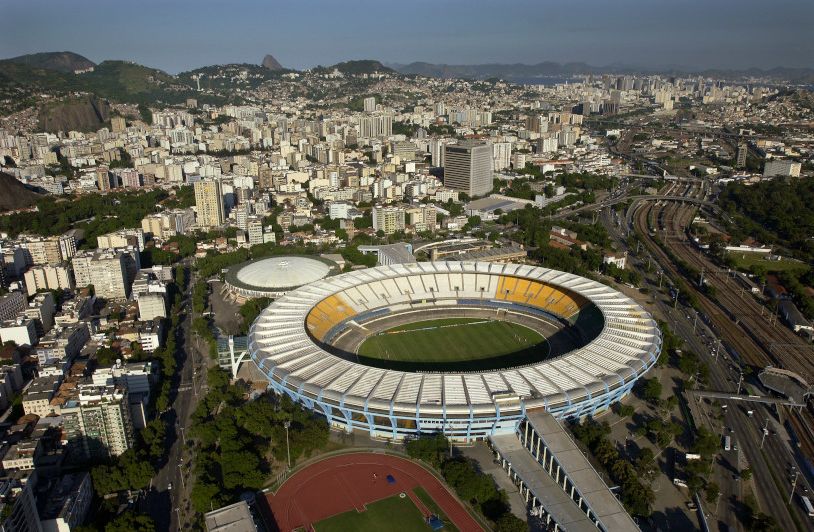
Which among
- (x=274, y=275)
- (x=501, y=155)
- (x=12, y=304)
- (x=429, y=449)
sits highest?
(x=501, y=155)

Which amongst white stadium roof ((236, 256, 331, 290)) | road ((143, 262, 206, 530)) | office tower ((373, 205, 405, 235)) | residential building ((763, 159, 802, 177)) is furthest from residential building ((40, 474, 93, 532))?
residential building ((763, 159, 802, 177))

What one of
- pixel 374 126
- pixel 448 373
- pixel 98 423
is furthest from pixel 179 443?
pixel 374 126

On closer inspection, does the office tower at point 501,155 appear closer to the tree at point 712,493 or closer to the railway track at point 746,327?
the railway track at point 746,327

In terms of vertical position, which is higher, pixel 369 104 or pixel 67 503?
pixel 369 104

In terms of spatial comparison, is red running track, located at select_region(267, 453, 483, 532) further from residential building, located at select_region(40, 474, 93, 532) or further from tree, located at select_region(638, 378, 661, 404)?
tree, located at select_region(638, 378, 661, 404)

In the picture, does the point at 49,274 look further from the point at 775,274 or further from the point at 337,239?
the point at 775,274

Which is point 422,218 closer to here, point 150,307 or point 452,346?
point 452,346

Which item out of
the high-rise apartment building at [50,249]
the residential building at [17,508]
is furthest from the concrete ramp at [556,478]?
the high-rise apartment building at [50,249]
